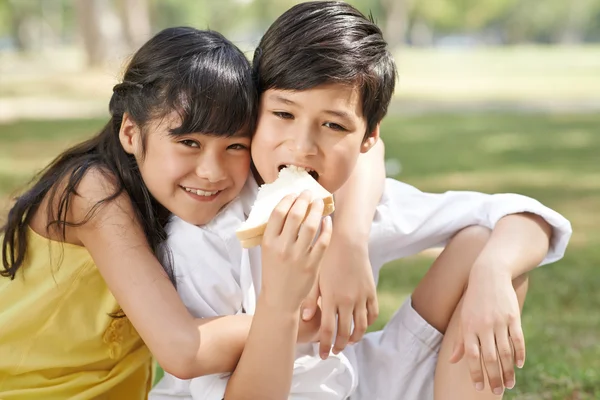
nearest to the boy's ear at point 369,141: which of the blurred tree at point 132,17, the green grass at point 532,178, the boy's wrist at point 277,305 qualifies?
the boy's wrist at point 277,305

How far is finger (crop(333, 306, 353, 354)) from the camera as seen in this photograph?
7.32ft

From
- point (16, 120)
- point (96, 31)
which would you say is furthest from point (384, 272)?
point (96, 31)

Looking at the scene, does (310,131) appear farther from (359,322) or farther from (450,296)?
(450,296)

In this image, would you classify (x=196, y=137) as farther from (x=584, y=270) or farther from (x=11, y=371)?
(x=584, y=270)

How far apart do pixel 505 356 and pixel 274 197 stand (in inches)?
27.4

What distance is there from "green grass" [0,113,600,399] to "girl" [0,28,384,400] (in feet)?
2.85

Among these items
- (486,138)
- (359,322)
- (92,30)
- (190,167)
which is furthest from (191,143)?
(92,30)

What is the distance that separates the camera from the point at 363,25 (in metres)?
2.31

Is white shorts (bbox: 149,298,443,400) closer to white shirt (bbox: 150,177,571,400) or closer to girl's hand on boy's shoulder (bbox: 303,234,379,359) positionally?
white shirt (bbox: 150,177,571,400)

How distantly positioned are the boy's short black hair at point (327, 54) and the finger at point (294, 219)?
381 millimetres

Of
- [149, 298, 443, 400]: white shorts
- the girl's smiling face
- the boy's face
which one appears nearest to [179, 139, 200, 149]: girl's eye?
the girl's smiling face

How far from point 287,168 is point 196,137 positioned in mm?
253

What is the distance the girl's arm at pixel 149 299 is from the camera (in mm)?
2092

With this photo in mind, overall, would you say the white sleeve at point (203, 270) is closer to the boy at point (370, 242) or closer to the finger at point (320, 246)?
the boy at point (370, 242)
